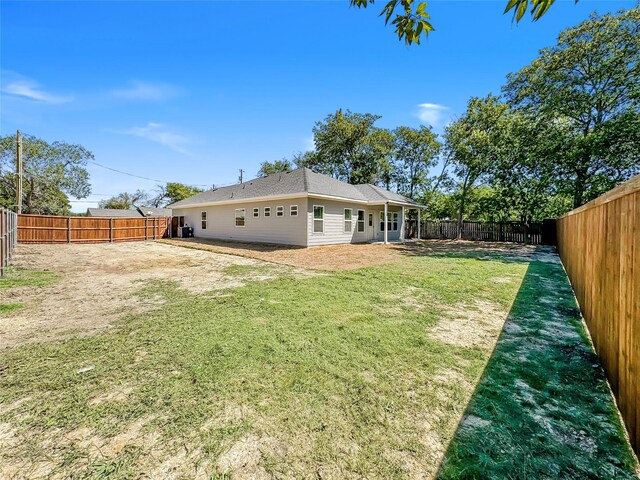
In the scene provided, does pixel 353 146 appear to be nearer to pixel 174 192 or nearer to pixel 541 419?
pixel 541 419

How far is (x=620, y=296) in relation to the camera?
213 centimetres

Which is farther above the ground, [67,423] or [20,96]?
[20,96]

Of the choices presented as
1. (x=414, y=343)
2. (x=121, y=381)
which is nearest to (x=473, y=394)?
(x=414, y=343)

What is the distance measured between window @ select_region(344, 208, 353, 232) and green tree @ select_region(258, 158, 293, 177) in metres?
20.2

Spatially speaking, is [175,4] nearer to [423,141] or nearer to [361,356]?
[361,356]

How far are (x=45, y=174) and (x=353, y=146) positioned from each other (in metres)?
33.7

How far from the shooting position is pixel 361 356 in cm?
289

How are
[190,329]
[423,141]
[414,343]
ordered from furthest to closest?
[423,141], [190,329], [414,343]

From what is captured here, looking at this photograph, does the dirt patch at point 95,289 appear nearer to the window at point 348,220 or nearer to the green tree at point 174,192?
the window at point 348,220

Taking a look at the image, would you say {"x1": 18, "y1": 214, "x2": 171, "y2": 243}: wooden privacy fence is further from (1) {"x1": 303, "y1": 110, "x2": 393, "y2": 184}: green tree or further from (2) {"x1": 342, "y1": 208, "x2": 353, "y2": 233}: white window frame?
(1) {"x1": 303, "y1": 110, "x2": 393, "y2": 184}: green tree

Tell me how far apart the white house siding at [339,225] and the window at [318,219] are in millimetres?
180

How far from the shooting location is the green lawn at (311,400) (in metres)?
1.63

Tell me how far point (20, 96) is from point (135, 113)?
5.46 m

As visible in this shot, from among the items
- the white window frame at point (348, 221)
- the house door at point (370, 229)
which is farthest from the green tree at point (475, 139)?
the white window frame at point (348, 221)
